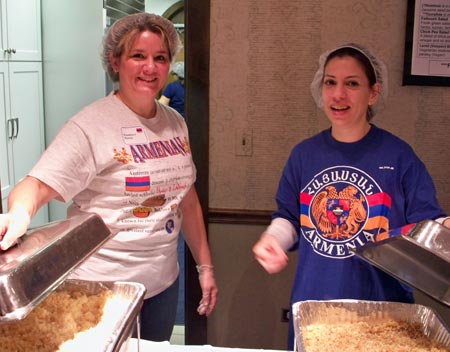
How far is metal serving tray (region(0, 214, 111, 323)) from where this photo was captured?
0.78 meters

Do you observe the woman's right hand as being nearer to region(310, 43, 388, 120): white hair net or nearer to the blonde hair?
region(310, 43, 388, 120): white hair net

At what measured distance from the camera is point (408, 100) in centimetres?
212

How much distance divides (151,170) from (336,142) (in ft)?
1.77

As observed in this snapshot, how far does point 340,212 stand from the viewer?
1.44m

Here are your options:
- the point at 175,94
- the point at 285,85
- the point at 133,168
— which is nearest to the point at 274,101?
the point at 285,85

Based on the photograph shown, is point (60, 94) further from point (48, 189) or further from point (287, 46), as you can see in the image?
point (48, 189)

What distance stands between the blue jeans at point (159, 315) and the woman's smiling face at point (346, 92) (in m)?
0.73

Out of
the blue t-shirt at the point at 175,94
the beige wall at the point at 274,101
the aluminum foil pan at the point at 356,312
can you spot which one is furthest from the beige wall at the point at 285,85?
the blue t-shirt at the point at 175,94

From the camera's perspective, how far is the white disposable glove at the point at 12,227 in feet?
3.07

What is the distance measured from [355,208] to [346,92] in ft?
1.07

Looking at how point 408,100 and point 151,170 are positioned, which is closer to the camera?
point 151,170

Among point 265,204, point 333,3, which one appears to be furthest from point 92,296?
point 333,3

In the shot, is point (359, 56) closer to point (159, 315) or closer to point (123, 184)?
point (123, 184)

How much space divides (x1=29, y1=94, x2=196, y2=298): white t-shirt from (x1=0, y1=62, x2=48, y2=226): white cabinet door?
1974mm
